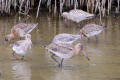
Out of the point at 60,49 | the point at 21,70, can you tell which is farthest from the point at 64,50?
the point at 21,70

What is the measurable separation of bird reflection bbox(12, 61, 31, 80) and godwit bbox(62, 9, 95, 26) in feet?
13.8

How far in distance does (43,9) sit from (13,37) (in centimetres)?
445

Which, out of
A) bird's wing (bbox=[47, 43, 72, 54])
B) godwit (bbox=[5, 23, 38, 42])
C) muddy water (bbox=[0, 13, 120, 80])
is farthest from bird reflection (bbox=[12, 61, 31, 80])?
godwit (bbox=[5, 23, 38, 42])

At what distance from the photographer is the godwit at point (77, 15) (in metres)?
10.9

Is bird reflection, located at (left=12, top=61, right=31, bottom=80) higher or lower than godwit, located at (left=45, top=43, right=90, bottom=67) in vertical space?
lower

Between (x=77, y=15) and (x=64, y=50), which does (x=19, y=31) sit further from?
(x=64, y=50)

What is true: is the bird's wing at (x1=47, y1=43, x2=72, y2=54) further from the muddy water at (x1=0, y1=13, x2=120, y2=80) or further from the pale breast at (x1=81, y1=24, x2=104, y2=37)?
the pale breast at (x1=81, y1=24, x2=104, y2=37)

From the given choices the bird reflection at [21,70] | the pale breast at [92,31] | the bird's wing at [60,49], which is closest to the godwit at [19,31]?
the pale breast at [92,31]

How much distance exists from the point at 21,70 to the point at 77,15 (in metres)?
4.76

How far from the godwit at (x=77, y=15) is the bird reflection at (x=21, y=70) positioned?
13.8 feet

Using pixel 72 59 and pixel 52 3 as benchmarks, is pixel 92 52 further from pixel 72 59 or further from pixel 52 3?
pixel 52 3

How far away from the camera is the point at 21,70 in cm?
649

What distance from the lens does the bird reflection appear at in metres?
6.10

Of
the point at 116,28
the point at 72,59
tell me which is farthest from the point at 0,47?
the point at 116,28
